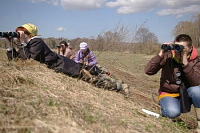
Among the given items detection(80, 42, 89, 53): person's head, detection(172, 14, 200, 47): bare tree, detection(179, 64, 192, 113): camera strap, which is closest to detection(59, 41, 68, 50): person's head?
detection(80, 42, 89, 53): person's head

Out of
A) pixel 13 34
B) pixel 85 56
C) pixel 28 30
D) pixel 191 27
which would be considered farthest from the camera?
pixel 191 27

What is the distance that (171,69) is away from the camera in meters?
2.83

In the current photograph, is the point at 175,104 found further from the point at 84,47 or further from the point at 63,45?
the point at 63,45

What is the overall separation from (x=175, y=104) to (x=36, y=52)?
2.39 m

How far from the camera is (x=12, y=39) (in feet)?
10.6

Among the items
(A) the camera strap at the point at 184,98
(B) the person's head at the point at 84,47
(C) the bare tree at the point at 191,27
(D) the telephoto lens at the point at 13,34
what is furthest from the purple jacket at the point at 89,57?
(C) the bare tree at the point at 191,27

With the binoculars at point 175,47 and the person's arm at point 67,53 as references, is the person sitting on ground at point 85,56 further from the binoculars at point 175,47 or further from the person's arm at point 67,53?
the binoculars at point 175,47

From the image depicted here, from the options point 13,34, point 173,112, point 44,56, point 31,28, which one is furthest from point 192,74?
point 13,34

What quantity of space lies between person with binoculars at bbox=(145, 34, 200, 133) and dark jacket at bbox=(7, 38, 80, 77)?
1370mm

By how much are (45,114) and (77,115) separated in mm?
327

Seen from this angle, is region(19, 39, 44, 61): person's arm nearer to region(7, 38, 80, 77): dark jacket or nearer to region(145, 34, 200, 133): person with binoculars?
region(7, 38, 80, 77): dark jacket

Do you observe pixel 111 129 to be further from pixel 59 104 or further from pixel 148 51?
pixel 148 51

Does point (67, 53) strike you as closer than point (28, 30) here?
No

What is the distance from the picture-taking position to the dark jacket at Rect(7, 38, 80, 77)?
313 cm
